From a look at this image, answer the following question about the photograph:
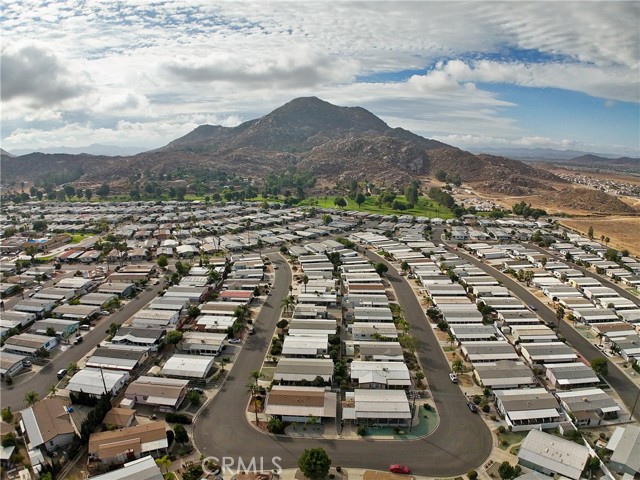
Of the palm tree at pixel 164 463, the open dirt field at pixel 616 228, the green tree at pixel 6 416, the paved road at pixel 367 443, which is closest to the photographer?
the palm tree at pixel 164 463

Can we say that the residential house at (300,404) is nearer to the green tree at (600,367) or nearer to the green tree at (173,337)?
the green tree at (173,337)

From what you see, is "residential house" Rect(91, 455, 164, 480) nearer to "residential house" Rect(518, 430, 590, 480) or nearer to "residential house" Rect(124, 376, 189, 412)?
"residential house" Rect(124, 376, 189, 412)

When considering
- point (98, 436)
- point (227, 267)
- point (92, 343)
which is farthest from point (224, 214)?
point (98, 436)

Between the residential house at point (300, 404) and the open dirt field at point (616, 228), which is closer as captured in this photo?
the residential house at point (300, 404)

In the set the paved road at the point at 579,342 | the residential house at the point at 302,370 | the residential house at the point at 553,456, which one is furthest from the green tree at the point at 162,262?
the residential house at the point at 553,456

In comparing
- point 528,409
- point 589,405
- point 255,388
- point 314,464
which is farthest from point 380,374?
point 589,405

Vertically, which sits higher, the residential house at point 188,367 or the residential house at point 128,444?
the residential house at point 188,367
